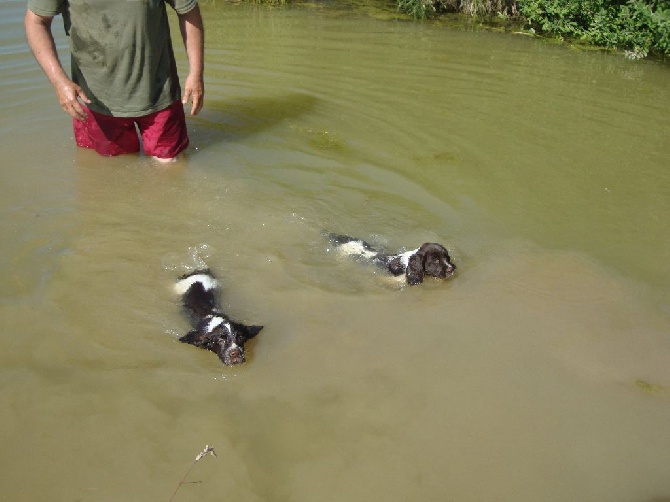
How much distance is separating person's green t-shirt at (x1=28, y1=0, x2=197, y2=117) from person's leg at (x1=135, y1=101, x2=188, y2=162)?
0.14 m

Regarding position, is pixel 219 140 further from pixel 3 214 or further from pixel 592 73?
pixel 592 73

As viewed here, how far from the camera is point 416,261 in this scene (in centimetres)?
497

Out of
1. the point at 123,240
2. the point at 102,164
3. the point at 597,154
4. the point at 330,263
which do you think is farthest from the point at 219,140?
the point at 597,154

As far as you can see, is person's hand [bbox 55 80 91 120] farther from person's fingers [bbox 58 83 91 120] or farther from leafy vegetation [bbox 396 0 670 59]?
leafy vegetation [bbox 396 0 670 59]

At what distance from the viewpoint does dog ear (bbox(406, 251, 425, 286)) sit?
195 inches

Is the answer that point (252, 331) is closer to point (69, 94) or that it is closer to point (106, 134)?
point (69, 94)

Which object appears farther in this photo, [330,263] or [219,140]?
[219,140]

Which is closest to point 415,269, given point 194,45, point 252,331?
point 252,331

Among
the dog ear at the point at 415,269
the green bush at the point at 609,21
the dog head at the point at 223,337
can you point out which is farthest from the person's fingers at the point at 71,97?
the green bush at the point at 609,21

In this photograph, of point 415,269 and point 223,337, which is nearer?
point 223,337

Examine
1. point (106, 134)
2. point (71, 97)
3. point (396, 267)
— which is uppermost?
point (71, 97)

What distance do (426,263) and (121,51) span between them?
A: 323 centimetres

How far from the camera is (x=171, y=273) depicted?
16.4 feet

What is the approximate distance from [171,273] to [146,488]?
2009 millimetres
